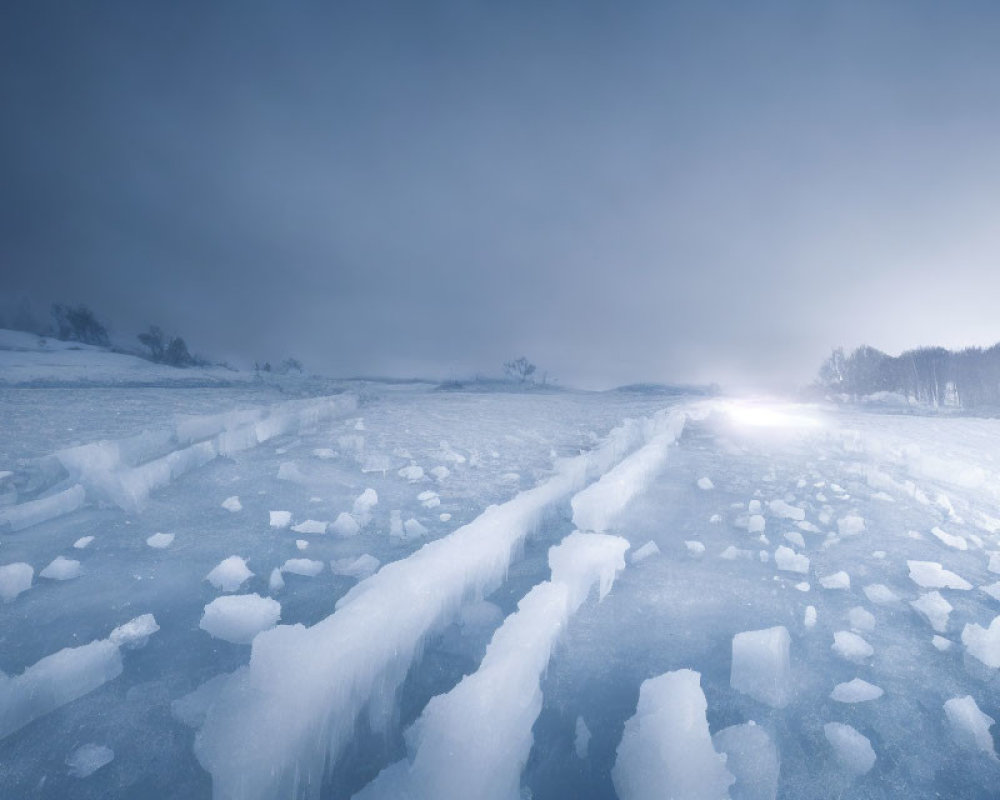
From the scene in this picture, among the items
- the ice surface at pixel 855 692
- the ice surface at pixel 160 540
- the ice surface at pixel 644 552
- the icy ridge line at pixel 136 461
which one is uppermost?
the icy ridge line at pixel 136 461

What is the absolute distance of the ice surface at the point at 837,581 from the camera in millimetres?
2885

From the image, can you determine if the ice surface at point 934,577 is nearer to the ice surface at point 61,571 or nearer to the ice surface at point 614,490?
the ice surface at point 614,490

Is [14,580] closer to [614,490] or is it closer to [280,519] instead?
[280,519]

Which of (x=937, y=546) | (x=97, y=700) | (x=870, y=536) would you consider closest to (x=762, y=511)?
(x=870, y=536)

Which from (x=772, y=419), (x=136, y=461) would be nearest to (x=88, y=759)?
(x=136, y=461)

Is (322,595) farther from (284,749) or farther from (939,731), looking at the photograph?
(939,731)

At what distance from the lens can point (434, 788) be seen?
4.45 feet

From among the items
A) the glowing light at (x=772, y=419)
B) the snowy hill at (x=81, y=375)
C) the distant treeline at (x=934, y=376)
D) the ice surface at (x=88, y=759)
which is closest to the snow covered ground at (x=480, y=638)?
the ice surface at (x=88, y=759)

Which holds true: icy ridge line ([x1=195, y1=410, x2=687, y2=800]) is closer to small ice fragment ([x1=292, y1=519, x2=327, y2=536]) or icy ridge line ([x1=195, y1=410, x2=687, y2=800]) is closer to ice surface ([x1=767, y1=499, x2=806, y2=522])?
small ice fragment ([x1=292, y1=519, x2=327, y2=536])

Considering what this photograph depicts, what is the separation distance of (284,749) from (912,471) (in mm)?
8515

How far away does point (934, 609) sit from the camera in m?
2.59

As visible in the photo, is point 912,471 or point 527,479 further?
point 912,471

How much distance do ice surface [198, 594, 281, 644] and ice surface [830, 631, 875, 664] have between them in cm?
298

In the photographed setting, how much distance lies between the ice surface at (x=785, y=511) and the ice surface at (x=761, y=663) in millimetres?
2518
